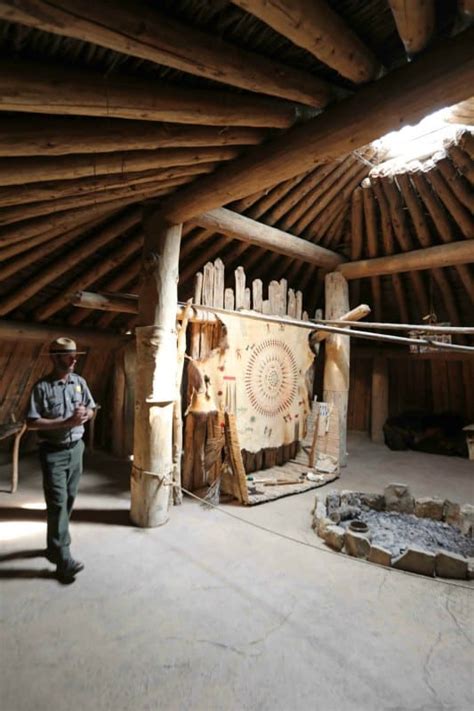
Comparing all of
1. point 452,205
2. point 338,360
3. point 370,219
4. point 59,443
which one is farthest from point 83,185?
point 338,360

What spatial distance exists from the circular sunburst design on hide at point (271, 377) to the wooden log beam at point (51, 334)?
8.54 feet

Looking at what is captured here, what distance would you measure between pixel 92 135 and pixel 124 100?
0.96 ft

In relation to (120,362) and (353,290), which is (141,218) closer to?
(120,362)

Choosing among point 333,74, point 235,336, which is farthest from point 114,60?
point 235,336

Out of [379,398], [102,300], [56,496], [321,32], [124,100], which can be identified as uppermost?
[321,32]

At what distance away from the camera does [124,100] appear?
1.86 m

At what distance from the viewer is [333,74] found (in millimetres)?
2264

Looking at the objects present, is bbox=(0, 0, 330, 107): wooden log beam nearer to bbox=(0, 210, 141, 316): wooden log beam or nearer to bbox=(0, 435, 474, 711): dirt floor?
bbox=(0, 210, 141, 316): wooden log beam

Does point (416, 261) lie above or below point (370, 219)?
below

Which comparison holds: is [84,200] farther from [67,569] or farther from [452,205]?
[452,205]

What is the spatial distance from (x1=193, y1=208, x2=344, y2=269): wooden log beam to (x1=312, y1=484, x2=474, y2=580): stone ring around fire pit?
2800 millimetres

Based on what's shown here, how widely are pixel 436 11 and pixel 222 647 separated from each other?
10.5 ft

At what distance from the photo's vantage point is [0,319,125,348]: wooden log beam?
478 cm

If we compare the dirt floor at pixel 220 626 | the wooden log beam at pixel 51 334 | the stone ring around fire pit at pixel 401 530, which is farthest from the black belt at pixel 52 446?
the wooden log beam at pixel 51 334
